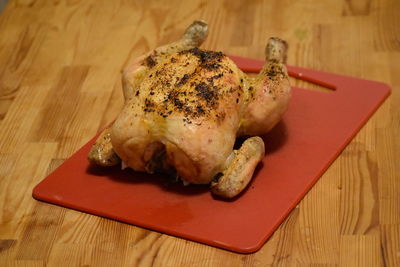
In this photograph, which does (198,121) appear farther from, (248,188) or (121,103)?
(121,103)

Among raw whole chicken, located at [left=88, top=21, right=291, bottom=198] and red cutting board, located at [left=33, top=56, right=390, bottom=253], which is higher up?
raw whole chicken, located at [left=88, top=21, right=291, bottom=198]

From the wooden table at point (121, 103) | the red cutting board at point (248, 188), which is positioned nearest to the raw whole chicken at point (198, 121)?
the red cutting board at point (248, 188)

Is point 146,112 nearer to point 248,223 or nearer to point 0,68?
point 248,223

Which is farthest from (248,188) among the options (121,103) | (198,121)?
(121,103)

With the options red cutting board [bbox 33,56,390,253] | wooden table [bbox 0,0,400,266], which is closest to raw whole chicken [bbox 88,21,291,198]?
red cutting board [bbox 33,56,390,253]

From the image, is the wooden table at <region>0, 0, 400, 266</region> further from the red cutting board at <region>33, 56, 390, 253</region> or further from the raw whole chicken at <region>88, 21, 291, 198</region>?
the raw whole chicken at <region>88, 21, 291, 198</region>

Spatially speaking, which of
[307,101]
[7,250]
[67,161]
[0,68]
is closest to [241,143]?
[307,101]
